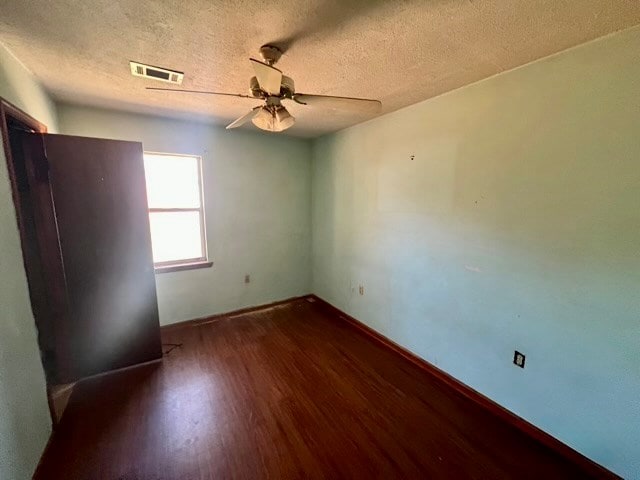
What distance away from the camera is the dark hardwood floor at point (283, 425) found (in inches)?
59.5

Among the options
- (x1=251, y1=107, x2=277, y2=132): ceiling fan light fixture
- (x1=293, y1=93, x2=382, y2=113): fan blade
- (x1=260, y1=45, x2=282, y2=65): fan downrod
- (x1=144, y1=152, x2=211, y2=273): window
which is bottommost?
(x1=144, y1=152, x2=211, y2=273): window

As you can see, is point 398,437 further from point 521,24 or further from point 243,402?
point 521,24

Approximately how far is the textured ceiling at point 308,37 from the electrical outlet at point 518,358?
1.85 metres

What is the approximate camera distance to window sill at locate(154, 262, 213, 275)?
298cm

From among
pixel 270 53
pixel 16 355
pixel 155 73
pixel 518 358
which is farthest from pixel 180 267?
pixel 518 358

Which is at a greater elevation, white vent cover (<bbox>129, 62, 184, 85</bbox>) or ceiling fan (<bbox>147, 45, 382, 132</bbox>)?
white vent cover (<bbox>129, 62, 184, 85</bbox>)

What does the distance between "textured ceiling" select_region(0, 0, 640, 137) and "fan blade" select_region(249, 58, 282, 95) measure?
0.22 metres

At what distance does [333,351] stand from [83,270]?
91.1 inches

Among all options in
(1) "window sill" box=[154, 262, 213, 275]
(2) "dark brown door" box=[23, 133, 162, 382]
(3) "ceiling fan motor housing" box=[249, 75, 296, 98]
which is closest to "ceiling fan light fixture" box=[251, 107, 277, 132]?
(3) "ceiling fan motor housing" box=[249, 75, 296, 98]

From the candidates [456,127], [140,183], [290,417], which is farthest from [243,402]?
[456,127]

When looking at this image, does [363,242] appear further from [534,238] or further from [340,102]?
[340,102]

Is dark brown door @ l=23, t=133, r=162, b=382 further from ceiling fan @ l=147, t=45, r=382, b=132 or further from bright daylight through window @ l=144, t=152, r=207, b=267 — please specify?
ceiling fan @ l=147, t=45, r=382, b=132

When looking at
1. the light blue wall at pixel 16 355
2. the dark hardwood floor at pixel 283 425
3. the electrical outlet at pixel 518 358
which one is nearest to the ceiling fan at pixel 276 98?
the light blue wall at pixel 16 355

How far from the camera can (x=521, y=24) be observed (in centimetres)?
Answer: 125
